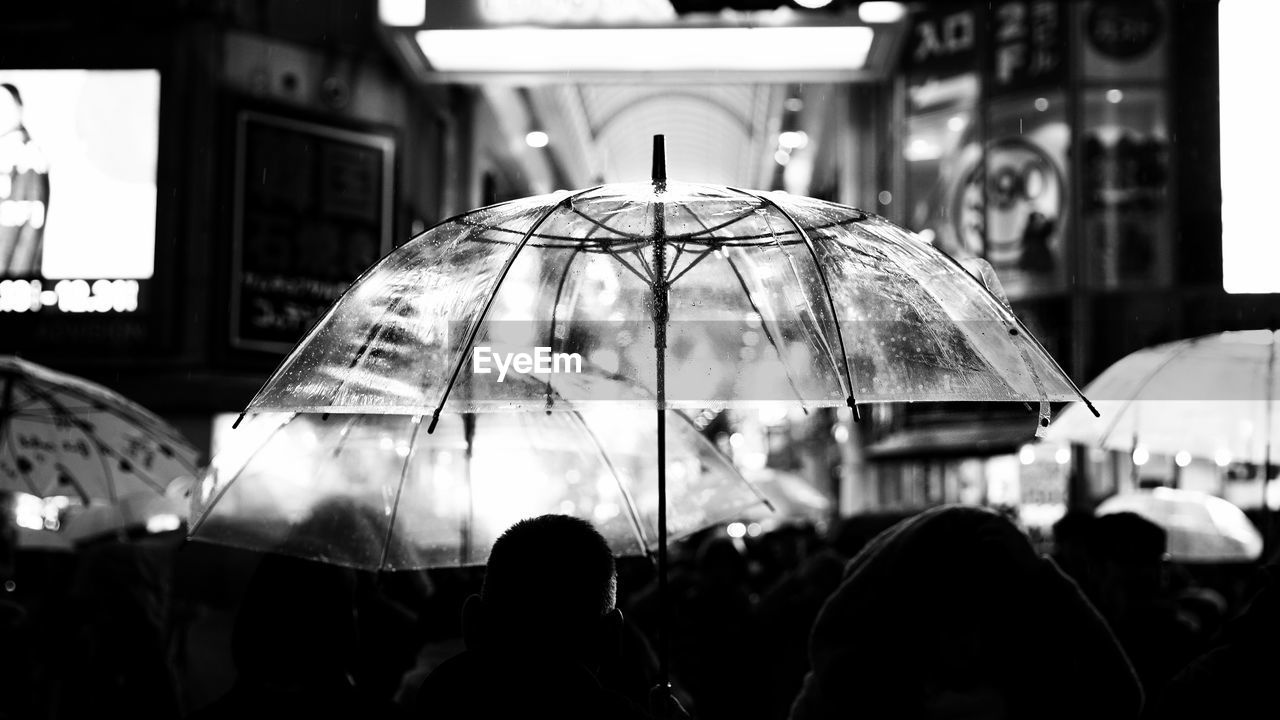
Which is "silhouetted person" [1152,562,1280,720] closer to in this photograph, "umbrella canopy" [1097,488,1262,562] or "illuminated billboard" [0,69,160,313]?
"umbrella canopy" [1097,488,1262,562]

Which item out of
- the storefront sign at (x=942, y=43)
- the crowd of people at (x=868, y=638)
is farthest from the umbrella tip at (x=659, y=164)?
the storefront sign at (x=942, y=43)

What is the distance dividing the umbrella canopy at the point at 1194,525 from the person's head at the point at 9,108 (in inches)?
629

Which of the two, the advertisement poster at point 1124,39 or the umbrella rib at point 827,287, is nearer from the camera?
the umbrella rib at point 827,287

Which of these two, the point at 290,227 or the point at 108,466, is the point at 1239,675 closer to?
the point at 108,466

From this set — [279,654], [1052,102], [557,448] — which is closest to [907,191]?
[1052,102]

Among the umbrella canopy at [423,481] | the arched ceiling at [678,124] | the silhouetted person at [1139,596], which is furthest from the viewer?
the arched ceiling at [678,124]

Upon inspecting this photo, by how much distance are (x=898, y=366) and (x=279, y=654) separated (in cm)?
172

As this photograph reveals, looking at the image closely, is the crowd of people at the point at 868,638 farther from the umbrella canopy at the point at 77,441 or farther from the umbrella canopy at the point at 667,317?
the umbrella canopy at the point at 77,441

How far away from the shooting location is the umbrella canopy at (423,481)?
5.03m

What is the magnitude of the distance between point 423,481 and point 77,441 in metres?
2.35

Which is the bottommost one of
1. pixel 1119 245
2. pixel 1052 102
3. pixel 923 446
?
pixel 923 446

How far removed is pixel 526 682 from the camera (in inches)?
111

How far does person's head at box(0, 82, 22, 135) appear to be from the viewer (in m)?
19.5

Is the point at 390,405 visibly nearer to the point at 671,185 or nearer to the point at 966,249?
the point at 671,185
